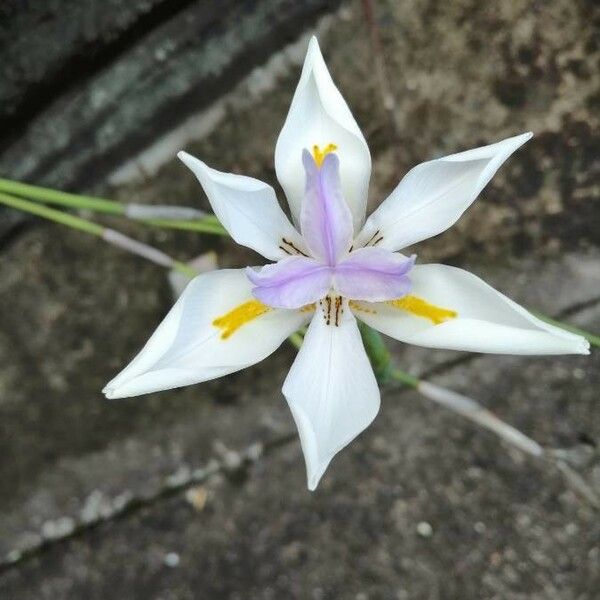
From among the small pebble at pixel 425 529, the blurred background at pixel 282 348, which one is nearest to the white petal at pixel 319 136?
the blurred background at pixel 282 348

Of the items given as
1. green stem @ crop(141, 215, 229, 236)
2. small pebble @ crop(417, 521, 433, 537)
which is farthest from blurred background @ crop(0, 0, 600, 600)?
green stem @ crop(141, 215, 229, 236)

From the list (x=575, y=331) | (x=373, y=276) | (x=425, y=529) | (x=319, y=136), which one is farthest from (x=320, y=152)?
(x=425, y=529)

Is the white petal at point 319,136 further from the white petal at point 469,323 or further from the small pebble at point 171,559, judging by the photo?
the small pebble at point 171,559

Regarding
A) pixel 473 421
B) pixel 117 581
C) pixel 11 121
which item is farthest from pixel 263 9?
pixel 117 581

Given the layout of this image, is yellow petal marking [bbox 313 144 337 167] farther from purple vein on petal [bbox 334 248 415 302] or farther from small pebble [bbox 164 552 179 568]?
small pebble [bbox 164 552 179 568]

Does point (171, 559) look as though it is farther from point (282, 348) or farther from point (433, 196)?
point (433, 196)

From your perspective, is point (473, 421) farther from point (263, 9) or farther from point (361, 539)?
point (263, 9)

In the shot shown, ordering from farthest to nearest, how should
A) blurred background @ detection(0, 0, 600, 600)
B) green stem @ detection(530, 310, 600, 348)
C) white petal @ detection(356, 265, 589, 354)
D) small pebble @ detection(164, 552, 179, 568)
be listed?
small pebble @ detection(164, 552, 179, 568) → blurred background @ detection(0, 0, 600, 600) → green stem @ detection(530, 310, 600, 348) → white petal @ detection(356, 265, 589, 354)
